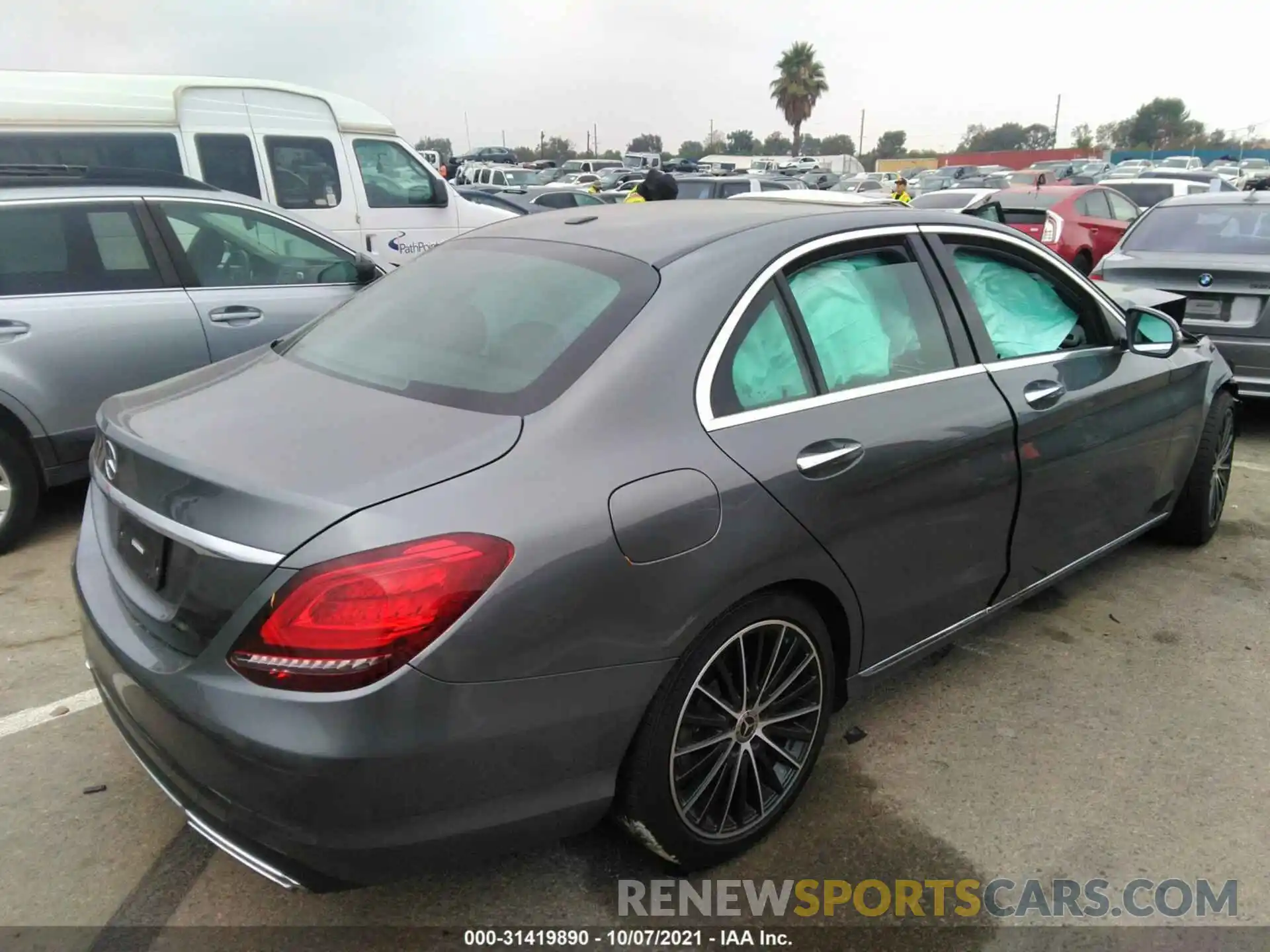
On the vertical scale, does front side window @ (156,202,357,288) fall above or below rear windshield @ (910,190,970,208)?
above

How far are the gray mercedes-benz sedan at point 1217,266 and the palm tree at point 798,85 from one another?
218 ft

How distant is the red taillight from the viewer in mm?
1807

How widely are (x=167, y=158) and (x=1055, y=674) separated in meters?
7.50

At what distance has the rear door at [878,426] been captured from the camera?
2.44 m

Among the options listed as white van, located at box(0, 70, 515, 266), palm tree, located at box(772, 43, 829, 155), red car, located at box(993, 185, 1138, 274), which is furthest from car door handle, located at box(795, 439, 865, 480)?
palm tree, located at box(772, 43, 829, 155)

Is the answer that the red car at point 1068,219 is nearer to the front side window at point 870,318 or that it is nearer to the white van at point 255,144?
the white van at point 255,144

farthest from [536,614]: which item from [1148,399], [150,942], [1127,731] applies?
[1148,399]

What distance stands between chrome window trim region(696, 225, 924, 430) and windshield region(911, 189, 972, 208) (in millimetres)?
11170

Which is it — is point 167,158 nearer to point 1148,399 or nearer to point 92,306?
point 92,306

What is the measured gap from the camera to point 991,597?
321cm

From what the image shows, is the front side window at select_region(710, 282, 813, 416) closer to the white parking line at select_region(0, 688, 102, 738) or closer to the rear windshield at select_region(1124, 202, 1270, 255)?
the white parking line at select_region(0, 688, 102, 738)

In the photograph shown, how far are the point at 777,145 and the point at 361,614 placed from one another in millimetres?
106644

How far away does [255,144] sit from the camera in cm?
805

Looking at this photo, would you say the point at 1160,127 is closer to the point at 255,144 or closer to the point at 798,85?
the point at 798,85
